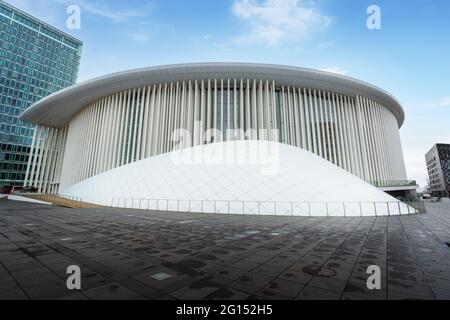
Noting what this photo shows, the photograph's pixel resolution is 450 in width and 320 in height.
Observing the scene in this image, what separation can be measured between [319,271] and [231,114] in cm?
3235

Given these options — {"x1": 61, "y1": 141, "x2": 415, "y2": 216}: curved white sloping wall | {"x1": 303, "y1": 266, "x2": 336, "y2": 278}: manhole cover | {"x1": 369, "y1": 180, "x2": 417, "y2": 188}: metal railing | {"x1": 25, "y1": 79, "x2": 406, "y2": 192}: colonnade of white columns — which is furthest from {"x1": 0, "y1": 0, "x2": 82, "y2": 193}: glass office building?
{"x1": 369, "y1": 180, "x2": 417, "y2": 188}: metal railing

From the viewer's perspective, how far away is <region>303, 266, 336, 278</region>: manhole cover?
431cm

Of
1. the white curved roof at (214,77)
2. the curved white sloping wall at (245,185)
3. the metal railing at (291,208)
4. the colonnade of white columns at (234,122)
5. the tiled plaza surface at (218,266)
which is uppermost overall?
the white curved roof at (214,77)

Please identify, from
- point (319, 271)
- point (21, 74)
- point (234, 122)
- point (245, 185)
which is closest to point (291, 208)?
point (245, 185)

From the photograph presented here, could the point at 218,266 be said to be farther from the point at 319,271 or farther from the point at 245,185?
the point at 245,185

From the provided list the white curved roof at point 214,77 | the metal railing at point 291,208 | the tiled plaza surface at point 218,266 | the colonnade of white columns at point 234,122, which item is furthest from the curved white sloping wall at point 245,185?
the white curved roof at point 214,77

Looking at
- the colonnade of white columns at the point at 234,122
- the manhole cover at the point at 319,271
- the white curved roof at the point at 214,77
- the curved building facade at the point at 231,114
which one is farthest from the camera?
the colonnade of white columns at the point at 234,122

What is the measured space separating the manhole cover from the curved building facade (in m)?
29.7

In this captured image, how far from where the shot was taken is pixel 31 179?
176 ft

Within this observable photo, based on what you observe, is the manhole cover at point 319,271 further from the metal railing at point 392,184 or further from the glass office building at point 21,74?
the glass office building at point 21,74

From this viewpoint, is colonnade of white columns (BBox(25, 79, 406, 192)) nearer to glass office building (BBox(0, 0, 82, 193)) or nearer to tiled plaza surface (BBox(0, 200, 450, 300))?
tiled plaza surface (BBox(0, 200, 450, 300))

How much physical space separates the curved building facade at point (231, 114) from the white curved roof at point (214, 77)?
0.53 feet

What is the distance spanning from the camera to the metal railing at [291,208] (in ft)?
55.9
